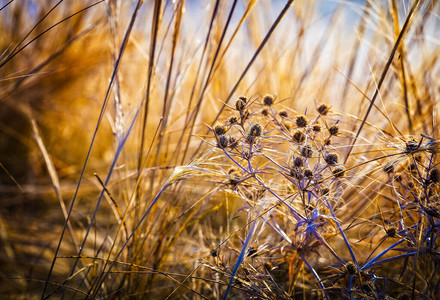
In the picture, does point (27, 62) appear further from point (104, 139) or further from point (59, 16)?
point (104, 139)

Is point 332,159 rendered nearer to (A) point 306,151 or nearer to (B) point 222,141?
(A) point 306,151

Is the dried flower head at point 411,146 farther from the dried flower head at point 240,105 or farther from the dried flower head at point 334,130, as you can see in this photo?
the dried flower head at point 240,105

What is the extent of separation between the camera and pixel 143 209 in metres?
0.86

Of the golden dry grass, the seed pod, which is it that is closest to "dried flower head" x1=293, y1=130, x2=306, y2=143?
the golden dry grass

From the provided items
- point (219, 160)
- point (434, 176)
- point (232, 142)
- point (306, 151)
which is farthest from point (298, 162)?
point (219, 160)

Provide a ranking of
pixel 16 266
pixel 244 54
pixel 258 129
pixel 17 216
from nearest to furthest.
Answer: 1. pixel 258 129
2. pixel 16 266
3. pixel 17 216
4. pixel 244 54

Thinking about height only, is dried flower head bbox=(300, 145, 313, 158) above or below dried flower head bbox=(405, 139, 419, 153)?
below

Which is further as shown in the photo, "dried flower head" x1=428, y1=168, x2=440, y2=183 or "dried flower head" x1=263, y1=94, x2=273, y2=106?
"dried flower head" x1=263, y1=94, x2=273, y2=106

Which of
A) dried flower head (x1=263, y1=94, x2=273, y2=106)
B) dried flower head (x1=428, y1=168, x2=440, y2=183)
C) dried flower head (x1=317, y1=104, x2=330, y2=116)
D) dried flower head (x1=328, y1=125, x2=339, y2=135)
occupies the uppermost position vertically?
dried flower head (x1=263, y1=94, x2=273, y2=106)

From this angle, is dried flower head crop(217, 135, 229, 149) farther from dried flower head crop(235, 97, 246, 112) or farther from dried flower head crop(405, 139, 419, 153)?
dried flower head crop(405, 139, 419, 153)

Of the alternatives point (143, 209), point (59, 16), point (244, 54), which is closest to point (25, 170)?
point (59, 16)

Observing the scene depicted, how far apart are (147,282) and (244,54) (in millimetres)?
1373

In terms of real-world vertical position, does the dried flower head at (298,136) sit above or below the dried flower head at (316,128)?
below

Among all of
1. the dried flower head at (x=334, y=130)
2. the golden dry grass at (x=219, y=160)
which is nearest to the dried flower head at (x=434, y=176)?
the golden dry grass at (x=219, y=160)
